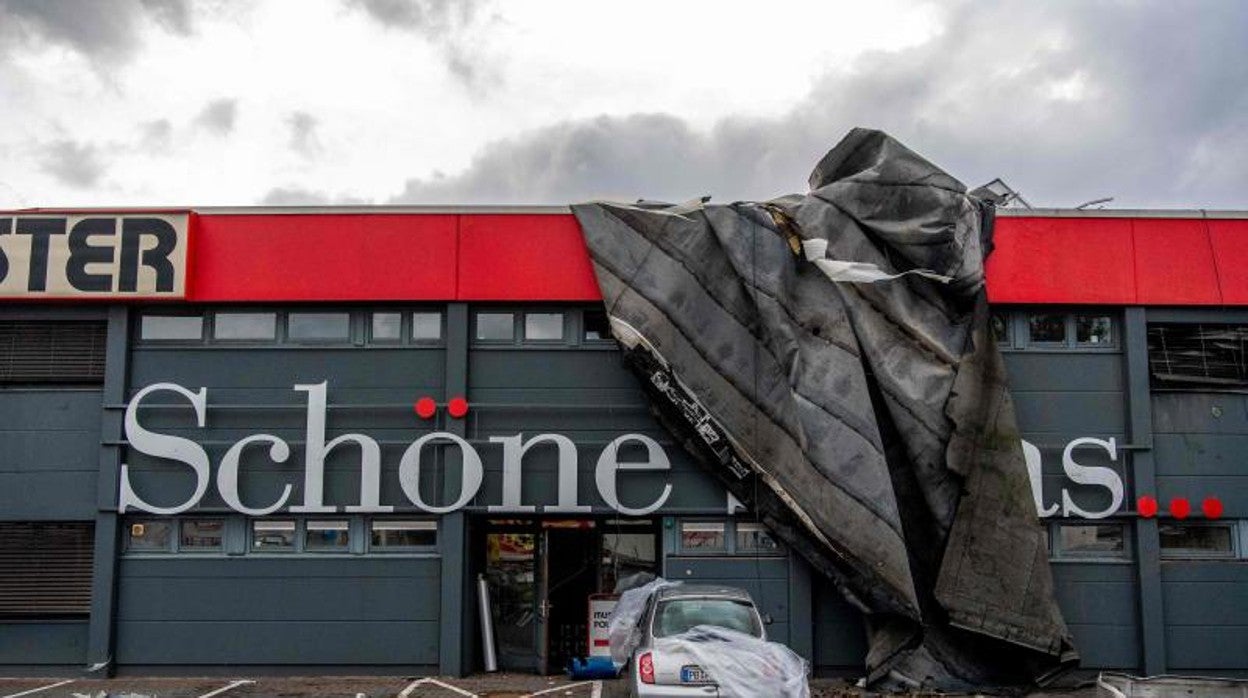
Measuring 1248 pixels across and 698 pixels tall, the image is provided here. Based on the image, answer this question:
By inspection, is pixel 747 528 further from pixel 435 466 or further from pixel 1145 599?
pixel 1145 599

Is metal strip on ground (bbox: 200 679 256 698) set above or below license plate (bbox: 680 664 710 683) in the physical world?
below

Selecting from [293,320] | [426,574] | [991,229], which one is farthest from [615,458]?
[991,229]

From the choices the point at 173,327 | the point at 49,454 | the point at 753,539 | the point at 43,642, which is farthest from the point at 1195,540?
the point at 49,454

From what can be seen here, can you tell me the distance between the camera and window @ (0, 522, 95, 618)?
611 inches

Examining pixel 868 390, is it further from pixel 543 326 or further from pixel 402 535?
pixel 402 535

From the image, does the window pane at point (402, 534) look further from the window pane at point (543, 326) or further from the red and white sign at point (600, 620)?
the window pane at point (543, 326)

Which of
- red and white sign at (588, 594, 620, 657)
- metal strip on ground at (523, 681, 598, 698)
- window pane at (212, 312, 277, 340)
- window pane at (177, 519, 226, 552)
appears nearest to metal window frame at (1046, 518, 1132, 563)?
red and white sign at (588, 594, 620, 657)

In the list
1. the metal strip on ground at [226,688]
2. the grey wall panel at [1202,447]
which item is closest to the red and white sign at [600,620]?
the metal strip on ground at [226,688]

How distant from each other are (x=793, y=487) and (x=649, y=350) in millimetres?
2616

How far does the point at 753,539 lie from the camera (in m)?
15.6

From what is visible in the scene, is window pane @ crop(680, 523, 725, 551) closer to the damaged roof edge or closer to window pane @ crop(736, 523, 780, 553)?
window pane @ crop(736, 523, 780, 553)

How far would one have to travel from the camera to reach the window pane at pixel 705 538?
1566 cm

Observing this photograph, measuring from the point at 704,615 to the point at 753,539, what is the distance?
3.50m

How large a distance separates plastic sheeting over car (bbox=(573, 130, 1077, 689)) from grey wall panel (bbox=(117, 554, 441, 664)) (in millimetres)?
4473
